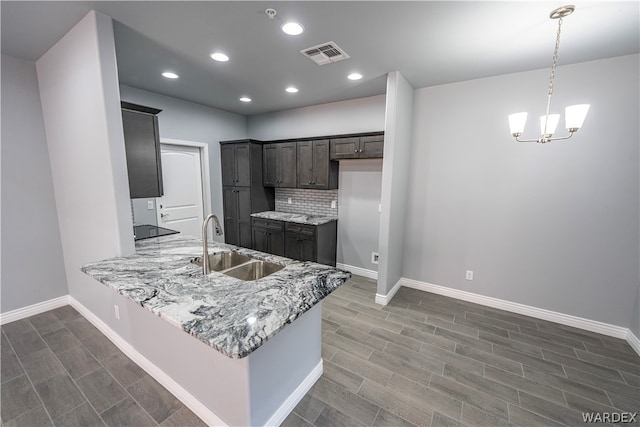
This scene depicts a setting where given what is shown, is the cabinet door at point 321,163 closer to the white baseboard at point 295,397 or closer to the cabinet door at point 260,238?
the cabinet door at point 260,238

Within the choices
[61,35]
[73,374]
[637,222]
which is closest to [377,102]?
[637,222]

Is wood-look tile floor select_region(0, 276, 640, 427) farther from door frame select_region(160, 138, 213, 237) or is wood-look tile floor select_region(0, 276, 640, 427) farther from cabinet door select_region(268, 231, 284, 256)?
door frame select_region(160, 138, 213, 237)

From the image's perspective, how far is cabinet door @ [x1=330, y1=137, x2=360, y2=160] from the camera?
3611mm

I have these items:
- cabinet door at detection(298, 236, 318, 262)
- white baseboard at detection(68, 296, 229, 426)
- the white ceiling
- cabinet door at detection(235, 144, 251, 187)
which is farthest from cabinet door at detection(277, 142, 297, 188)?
white baseboard at detection(68, 296, 229, 426)

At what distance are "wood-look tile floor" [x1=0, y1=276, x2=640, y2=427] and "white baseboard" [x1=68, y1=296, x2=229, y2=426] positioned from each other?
0.05 metres

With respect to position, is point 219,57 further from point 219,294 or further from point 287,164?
point 219,294

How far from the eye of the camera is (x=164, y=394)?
1.84 m

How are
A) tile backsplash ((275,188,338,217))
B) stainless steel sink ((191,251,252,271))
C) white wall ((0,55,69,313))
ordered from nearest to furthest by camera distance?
stainless steel sink ((191,251,252,271)) → white wall ((0,55,69,313)) → tile backsplash ((275,188,338,217))

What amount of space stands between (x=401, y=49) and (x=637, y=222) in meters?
2.71

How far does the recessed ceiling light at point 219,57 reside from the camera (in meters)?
2.42

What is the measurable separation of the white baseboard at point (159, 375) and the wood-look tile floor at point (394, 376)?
48 mm

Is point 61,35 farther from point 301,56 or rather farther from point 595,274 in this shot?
point 595,274

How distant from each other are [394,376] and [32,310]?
377 centimetres

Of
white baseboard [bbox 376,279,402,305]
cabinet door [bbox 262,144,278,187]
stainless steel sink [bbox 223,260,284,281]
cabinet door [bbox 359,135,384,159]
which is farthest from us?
cabinet door [bbox 262,144,278,187]
